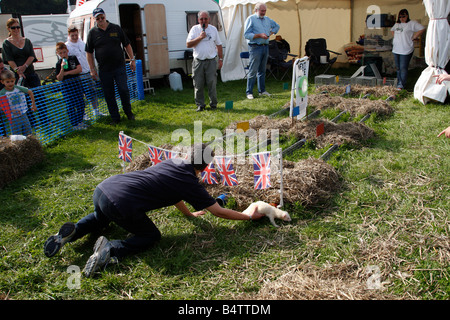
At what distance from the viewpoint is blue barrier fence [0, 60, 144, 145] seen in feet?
19.8

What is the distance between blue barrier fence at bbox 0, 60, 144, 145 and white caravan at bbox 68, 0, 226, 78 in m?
3.28

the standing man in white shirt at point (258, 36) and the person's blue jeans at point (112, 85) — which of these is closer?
the person's blue jeans at point (112, 85)

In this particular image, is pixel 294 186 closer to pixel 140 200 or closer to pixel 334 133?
pixel 140 200

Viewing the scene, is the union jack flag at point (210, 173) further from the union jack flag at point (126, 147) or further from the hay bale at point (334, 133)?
the hay bale at point (334, 133)

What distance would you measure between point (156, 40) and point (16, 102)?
6.19 meters

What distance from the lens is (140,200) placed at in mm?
3197

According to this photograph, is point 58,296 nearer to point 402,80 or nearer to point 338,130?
point 338,130

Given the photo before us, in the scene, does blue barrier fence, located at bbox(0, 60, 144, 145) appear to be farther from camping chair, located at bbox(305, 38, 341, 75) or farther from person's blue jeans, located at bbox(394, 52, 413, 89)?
camping chair, located at bbox(305, 38, 341, 75)

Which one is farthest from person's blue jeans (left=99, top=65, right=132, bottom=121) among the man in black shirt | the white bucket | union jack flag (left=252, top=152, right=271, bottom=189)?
union jack flag (left=252, top=152, right=271, bottom=189)

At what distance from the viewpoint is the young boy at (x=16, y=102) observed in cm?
597

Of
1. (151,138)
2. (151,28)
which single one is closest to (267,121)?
(151,138)

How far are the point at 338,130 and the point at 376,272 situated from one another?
3372 mm

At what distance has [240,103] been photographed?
29.4ft

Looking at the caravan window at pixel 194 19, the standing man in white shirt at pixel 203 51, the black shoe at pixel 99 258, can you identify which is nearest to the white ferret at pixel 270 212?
the black shoe at pixel 99 258
